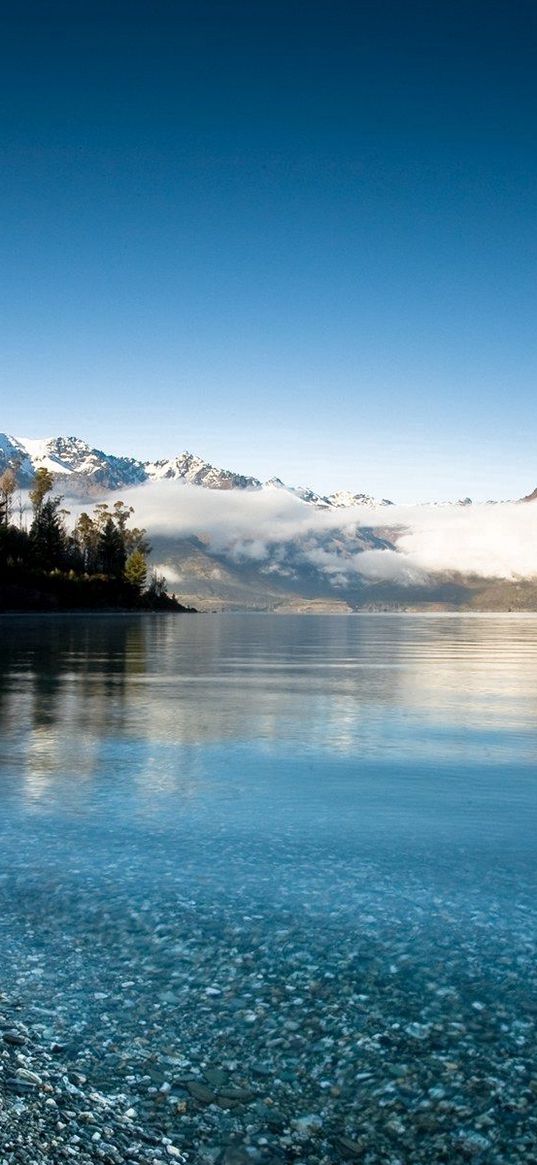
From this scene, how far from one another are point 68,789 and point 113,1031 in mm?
9773

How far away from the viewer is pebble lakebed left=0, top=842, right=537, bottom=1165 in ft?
20.1

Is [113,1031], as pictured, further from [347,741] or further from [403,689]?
[403,689]

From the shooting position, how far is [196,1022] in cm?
761

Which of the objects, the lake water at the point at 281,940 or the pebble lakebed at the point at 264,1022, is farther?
the lake water at the point at 281,940

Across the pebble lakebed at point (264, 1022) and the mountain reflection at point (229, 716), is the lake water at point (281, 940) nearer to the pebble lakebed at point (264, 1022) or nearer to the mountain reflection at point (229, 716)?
the pebble lakebed at point (264, 1022)

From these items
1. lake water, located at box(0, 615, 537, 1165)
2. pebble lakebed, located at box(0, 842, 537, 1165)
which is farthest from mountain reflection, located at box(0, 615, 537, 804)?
pebble lakebed, located at box(0, 842, 537, 1165)

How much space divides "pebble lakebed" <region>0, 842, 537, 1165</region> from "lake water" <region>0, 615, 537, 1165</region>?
2 cm

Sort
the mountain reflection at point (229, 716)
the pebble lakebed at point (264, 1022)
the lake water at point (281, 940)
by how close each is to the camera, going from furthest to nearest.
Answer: the mountain reflection at point (229, 716) → the lake water at point (281, 940) → the pebble lakebed at point (264, 1022)

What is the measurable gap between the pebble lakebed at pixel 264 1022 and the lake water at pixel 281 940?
0.08ft

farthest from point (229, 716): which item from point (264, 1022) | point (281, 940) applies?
point (264, 1022)

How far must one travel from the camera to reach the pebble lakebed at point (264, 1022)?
6.12 meters

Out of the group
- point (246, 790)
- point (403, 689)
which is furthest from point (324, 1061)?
point (403, 689)

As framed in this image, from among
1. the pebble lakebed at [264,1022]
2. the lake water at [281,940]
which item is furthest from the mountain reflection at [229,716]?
the pebble lakebed at [264,1022]

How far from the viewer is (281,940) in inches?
370
